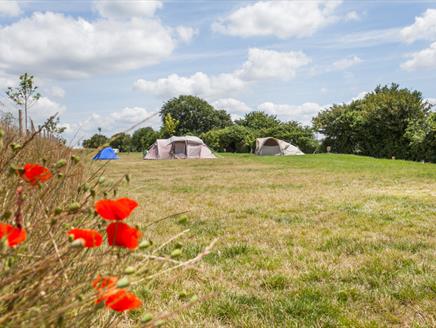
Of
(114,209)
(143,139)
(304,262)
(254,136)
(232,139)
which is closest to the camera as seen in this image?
(114,209)

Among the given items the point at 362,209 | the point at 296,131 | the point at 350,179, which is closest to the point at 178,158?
the point at 296,131

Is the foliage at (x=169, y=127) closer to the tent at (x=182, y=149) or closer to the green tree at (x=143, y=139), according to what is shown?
the green tree at (x=143, y=139)

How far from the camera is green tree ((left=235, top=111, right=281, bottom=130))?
50.0 metres

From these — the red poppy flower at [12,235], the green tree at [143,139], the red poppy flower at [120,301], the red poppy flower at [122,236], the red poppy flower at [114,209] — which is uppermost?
the green tree at [143,139]

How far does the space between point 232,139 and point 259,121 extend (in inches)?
284

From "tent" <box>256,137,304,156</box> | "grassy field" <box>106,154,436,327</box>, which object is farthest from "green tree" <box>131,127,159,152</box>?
"grassy field" <box>106,154,436,327</box>

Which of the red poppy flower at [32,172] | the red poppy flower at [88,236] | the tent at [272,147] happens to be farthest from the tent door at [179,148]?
the red poppy flower at [88,236]

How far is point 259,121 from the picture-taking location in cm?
5122

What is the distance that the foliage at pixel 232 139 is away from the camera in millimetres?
43781

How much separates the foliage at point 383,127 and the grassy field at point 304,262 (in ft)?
78.1

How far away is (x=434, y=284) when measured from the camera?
3.76 metres

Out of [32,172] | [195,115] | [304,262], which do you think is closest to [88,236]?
[32,172]

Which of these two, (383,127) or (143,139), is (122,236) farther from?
(143,139)

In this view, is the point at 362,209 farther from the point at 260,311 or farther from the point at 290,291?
the point at 260,311
